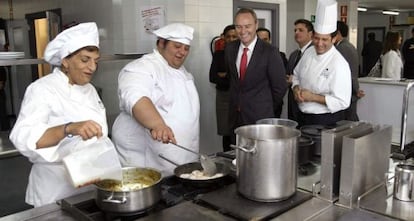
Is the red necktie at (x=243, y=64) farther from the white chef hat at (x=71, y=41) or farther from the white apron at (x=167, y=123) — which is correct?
the white chef hat at (x=71, y=41)

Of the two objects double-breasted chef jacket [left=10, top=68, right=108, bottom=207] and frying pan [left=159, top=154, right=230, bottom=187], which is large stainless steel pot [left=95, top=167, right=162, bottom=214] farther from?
double-breasted chef jacket [left=10, top=68, right=108, bottom=207]

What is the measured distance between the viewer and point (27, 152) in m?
1.19

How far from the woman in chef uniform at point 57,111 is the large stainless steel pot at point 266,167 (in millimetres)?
440

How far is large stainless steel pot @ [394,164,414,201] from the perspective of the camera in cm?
106

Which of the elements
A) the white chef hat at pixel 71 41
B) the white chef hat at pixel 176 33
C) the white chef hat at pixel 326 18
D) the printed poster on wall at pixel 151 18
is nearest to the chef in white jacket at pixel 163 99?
the white chef hat at pixel 176 33

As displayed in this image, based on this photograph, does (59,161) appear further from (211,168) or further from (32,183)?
(211,168)

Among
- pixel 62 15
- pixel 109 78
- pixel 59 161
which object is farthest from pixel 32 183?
pixel 62 15

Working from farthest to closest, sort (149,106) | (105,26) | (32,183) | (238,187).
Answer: (105,26)
(149,106)
(32,183)
(238,187)

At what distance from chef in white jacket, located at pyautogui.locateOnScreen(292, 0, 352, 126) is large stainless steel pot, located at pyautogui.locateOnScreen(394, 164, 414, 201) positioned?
0.83m

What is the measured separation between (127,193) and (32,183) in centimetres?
59

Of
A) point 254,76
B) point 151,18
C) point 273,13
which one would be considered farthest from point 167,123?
point 273,13

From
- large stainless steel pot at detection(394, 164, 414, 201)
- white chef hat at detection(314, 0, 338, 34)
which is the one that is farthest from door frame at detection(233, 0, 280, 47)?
large stainless steel pot at detection(394, 164, 414, 201)

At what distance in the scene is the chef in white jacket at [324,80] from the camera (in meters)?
1.89

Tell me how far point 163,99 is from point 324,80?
826mm
